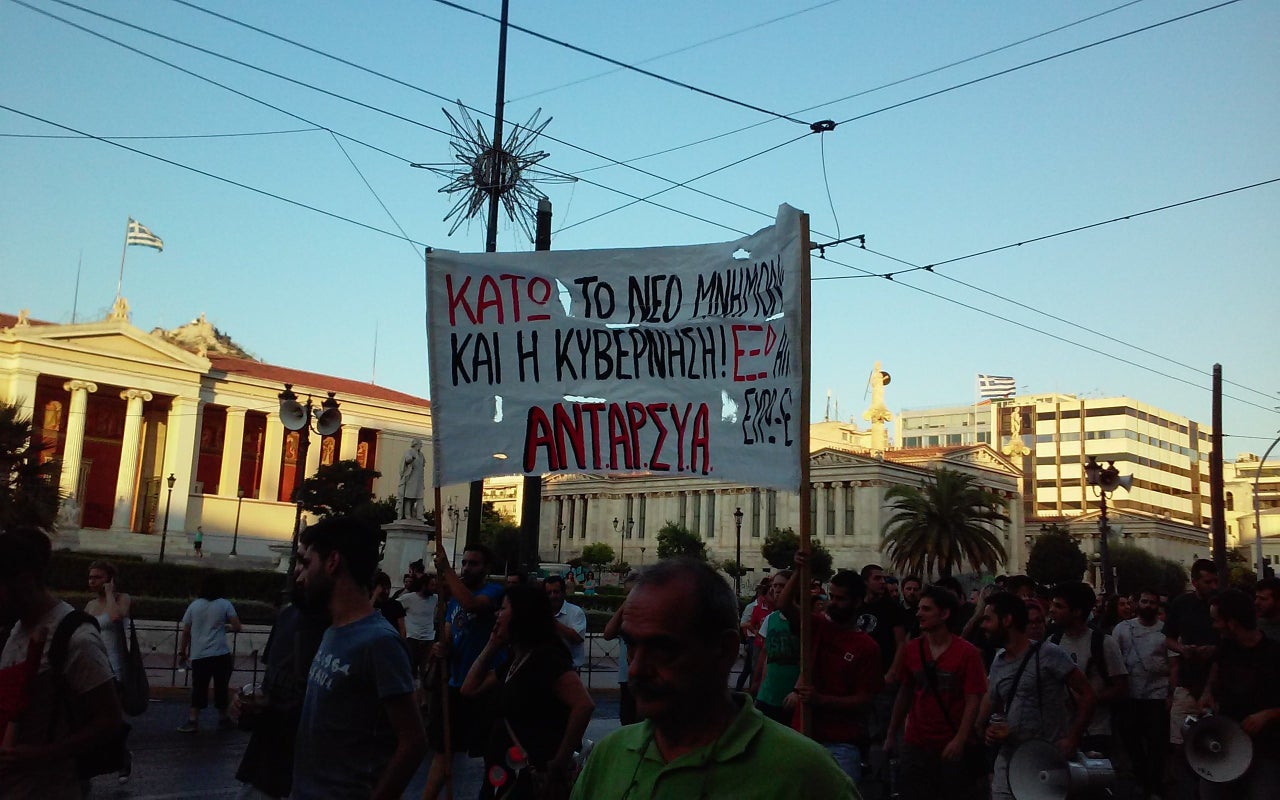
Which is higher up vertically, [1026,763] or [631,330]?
[631,330]

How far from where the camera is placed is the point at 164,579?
39.0 m

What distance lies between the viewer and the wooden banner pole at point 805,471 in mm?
5121

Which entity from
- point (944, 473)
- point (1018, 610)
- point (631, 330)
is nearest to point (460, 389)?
point (631, 330)

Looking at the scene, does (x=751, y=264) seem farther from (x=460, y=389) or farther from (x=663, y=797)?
(x=663, y=797)

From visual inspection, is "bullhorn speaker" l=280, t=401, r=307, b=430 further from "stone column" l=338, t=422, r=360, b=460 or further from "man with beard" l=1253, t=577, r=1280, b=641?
"stone column" l=338, t=422, r=360, b=460

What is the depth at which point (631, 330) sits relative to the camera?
649 cm

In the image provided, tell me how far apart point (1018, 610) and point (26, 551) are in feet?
16.8

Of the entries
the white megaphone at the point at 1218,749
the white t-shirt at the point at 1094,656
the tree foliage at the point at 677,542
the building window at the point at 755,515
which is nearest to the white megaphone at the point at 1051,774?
the white megaphone at the point at 1218,749

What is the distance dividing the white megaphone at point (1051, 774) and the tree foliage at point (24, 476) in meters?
24.4

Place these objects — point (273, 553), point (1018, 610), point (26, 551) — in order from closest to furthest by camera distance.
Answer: point (26, 551) → point (1018, 610) → point (273, 553)

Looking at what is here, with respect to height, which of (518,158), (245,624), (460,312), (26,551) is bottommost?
(245,624)

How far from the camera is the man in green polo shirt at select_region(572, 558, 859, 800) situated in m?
2.27

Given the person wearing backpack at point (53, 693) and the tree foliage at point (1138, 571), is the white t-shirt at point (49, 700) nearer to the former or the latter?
the person wearing backpack at point (53, 693)

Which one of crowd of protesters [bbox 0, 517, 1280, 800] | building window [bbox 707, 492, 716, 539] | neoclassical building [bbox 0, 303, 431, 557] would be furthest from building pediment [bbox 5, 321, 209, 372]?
crowd of protesters [bbox 0, 517, 1280, 800]
